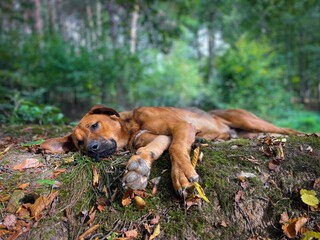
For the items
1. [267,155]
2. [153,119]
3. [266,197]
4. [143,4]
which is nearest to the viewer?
[266,197]

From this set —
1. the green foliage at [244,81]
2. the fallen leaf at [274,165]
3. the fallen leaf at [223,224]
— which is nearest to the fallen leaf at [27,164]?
the fallen leaf at [223,224]

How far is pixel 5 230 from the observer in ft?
7.25

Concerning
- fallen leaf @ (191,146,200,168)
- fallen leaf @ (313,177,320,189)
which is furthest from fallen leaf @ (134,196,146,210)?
fallen leaf @ (313,177,320,189)

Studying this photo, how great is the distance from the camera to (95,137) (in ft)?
10.8

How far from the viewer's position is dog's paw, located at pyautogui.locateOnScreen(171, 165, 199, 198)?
7.88 ft

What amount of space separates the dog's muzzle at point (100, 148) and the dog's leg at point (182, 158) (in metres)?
0.66

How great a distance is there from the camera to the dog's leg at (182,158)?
8.04ft

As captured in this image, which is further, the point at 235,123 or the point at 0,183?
the point at 235,123

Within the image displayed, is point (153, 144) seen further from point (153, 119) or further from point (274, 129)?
point (274, 129)

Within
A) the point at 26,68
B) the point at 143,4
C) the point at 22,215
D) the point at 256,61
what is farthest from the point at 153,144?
the point at 256,61

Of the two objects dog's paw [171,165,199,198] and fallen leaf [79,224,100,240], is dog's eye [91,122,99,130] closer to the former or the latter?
dog's paw [171,165,199,198]

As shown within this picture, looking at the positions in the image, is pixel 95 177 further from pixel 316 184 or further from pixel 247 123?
pixel 247 123

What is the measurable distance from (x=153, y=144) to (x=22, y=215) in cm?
132

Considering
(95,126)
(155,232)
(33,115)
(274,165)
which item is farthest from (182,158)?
(33,115)
